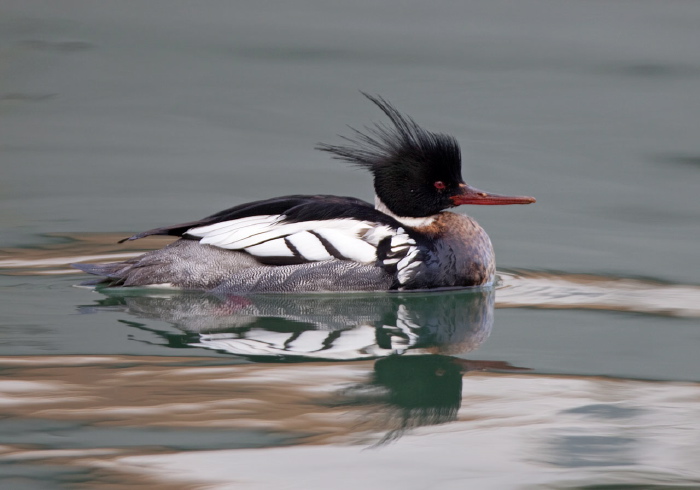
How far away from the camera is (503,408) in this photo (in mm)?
5184

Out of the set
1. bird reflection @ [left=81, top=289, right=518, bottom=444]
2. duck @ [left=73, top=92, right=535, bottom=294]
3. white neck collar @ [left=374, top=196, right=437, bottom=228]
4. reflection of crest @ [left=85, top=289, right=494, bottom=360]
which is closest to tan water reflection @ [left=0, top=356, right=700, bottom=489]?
bird reflection @ [left=81, top=289, right=518, bottom=444]

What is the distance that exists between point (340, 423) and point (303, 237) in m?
2.64

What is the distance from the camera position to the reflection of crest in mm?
6109

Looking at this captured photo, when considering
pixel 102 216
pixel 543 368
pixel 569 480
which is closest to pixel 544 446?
pixel 569 480

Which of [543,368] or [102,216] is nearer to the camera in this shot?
[543,368]

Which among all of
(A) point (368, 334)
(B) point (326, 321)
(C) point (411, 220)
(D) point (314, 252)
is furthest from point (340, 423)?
(C) point (411, 220)

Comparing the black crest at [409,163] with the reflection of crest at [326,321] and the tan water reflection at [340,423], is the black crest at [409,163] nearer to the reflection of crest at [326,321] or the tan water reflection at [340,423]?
the reflection of crest at [326,321]

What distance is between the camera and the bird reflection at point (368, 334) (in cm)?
526

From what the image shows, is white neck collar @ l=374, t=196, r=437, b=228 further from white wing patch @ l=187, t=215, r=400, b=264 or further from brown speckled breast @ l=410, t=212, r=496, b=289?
white wing patch @ l=187, t=215, r=400, b=264

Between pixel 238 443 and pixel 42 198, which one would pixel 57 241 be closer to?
pixel 42 198

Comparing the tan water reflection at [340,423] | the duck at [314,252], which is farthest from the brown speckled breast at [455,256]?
the tan water reflection at [340,423]

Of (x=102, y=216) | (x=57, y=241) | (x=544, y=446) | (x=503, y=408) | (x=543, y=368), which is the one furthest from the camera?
(x=102, y=216)

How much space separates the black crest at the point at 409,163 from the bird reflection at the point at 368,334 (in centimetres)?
70

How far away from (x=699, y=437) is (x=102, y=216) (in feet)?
19.7
